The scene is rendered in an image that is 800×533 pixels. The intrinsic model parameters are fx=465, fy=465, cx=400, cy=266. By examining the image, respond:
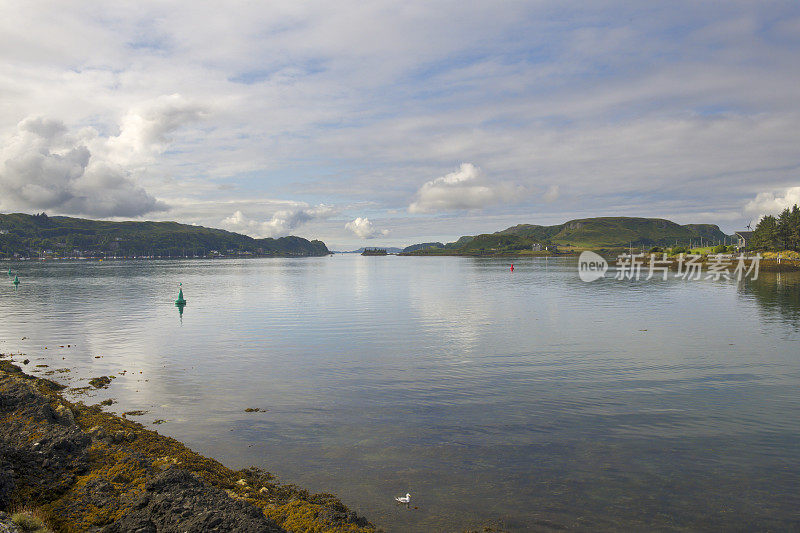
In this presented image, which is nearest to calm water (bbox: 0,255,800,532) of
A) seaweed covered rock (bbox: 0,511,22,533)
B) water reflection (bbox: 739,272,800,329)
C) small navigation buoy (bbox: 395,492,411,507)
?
small navigation buoy (bbox: 395,492,411,507)

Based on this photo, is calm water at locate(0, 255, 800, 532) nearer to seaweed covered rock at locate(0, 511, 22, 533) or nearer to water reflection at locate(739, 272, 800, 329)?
water reflection at locate(739, 272, 800, 329)

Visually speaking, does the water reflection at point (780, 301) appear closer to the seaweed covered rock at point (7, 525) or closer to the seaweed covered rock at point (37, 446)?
the seaweed covered rock at point (37, 446)

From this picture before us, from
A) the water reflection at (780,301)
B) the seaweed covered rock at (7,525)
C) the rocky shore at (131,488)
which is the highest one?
the seaweed covered rock at (7,525)

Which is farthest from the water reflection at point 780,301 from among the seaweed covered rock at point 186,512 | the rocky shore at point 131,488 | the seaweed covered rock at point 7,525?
the seaweed covered rock at point 7,525

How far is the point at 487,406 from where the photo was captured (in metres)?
22.6

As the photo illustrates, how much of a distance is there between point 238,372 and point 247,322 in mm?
23496

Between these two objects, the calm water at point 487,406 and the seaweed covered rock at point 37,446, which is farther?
the calm water at point 487,406

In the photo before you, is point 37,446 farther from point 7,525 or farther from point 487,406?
point 487,406

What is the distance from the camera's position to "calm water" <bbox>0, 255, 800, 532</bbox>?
46.0 feet

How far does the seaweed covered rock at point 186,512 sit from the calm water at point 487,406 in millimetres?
3868

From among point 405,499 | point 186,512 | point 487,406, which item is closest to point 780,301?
point 487,406

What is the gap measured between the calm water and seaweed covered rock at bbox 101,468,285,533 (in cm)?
387

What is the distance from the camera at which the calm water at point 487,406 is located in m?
14.0

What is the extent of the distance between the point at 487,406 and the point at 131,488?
50.2 ft
